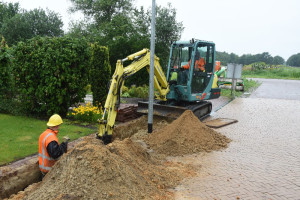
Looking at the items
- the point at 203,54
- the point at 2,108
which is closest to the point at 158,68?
the point at 203,54

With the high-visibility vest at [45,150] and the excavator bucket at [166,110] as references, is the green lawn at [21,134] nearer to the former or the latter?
the high-visibility vest at [45,150]

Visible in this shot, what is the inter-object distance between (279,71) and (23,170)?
2215 inches

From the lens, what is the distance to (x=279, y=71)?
53.6m

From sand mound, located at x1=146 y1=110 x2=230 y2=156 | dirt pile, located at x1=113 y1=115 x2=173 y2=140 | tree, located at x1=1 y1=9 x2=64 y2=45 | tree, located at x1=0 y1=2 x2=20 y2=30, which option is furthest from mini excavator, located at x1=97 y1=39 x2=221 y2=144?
tree, located at x1=0 y1=2 x2=20 y2=30

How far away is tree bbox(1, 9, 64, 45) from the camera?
3400 cm

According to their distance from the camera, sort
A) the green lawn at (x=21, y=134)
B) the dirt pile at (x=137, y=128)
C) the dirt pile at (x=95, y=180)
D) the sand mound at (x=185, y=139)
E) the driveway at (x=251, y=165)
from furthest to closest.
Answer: the dirt pile at (x=137, y=128) < the sand mound at (x=185, y=139) < the green lawn at (x=21, y=134) < the driveway at (x=251, y=165) < the dirt pile at (x=95, y=180)

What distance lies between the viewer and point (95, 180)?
4.61m

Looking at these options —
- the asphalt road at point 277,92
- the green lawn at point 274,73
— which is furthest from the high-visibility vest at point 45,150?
the green lawn at point 274,73

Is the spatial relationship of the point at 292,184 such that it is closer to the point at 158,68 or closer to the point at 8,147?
the point at 158,68

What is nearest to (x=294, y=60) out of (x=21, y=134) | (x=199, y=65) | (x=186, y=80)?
(x=199, y=65)

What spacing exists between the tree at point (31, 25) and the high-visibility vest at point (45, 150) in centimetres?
3145

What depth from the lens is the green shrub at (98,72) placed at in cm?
1156

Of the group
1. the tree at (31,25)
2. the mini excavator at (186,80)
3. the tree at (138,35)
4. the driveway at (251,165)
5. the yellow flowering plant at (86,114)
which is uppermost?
the tree at (31,25)

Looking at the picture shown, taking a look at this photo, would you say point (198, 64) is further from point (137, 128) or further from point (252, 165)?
point (252, 165)
